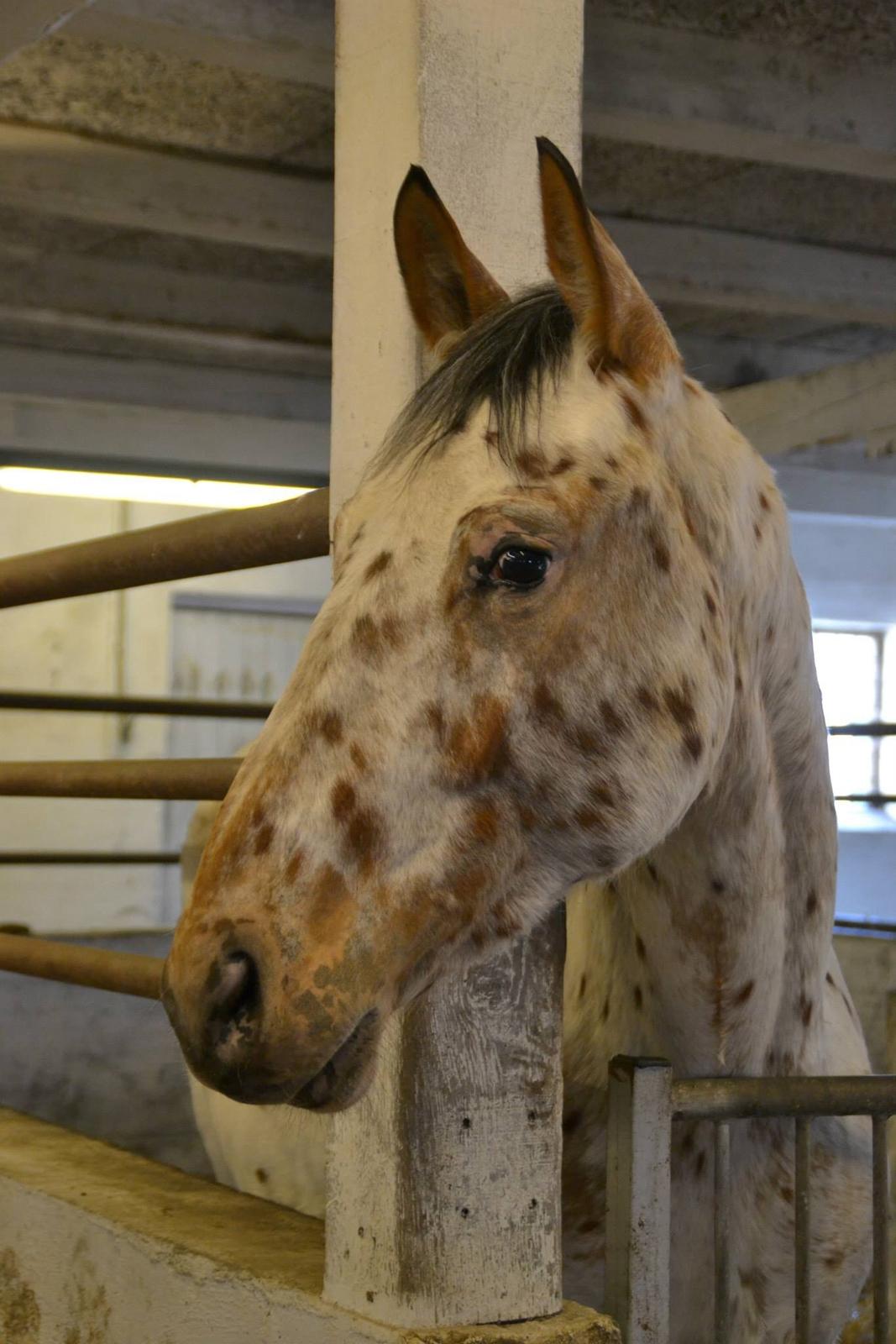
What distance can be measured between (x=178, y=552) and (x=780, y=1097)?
0.85 metres

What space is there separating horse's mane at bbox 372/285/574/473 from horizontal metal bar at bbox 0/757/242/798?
453mm

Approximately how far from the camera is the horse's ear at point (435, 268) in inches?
48.6

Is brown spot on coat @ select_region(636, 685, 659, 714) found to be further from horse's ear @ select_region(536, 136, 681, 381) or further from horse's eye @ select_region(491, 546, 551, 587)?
horse's ear @ select_region(536, 136, 681, 381)

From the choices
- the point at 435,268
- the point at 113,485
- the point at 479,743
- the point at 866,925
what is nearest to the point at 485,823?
the point at 479,743

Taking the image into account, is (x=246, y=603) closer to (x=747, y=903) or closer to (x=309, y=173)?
(x=309, y=173)

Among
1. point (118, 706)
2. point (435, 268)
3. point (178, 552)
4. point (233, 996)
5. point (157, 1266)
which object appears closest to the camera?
point (233, 996)

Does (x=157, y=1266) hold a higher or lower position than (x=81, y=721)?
lower

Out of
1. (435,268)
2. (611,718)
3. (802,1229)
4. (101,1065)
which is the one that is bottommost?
(101,1065)

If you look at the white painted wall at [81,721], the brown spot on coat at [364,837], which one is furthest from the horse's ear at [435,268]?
the white painted wall at [81,721]

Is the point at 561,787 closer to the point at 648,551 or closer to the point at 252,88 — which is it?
the point at 648,551

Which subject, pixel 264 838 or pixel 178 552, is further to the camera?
pixel 178 552

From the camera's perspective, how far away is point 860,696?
9.27 meters

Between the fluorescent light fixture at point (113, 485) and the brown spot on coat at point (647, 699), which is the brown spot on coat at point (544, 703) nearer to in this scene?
the brown spot on coat at point (647, 699)

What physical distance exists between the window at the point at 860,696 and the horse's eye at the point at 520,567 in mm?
8179
